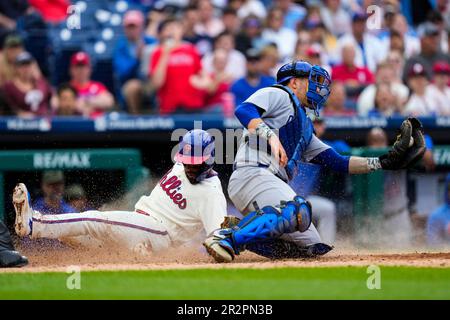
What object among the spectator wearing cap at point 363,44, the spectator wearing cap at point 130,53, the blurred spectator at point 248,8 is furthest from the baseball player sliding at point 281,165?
the blurred spectator at point 248,8

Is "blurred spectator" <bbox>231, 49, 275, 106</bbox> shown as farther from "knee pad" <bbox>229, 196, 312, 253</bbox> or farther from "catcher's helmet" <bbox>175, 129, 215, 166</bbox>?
"knee pad" <bbox>229, 196, 312, 253</bbox>

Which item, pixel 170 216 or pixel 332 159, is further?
pixel 332 159

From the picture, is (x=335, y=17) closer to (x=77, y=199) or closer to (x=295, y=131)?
(x=77, y=199)

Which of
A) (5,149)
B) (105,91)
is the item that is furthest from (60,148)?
(105,91)

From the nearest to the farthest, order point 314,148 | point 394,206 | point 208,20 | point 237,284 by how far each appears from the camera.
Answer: point 237,284 < point 314,148 < point 394,206 < point 208,20

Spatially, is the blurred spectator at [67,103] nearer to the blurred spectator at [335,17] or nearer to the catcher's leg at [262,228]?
the blurred spectator at [335,17]

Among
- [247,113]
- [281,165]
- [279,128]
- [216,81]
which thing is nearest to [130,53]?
[216,81]

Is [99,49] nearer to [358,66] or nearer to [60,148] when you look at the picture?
[60,148]
